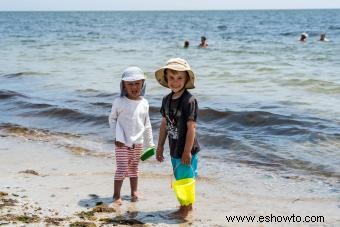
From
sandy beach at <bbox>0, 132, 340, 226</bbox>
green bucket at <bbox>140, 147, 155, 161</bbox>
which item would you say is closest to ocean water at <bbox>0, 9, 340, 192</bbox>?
sandy beach at <bbox>0, 132, 340, 226</bbox>

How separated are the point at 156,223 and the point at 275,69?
11.7 meters

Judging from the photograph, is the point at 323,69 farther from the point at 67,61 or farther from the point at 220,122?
the point at 67,61

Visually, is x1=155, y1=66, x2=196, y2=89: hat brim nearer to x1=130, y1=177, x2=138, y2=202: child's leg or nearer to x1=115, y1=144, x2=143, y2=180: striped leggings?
x1=115, y1=144, x2=143, y2=180: striped leggings

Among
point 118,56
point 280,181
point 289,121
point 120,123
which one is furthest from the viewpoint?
point 118,56

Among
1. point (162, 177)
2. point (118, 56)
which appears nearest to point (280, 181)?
point (162, 177)

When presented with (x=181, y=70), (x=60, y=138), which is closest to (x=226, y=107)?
(x=60, y=138)

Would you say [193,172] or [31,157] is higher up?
[193,172]

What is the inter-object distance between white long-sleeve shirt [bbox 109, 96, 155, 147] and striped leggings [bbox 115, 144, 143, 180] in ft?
0.26

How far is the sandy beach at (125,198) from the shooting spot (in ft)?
14.4

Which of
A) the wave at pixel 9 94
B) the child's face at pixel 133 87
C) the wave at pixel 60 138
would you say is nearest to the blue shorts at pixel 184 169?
the child's face at pixel 133 87

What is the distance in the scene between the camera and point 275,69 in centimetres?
1542

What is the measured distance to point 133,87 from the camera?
15.8 ft

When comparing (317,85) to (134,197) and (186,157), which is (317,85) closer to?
(134,197)

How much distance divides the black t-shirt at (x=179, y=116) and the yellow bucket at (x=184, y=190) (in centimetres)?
23
